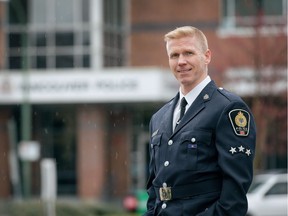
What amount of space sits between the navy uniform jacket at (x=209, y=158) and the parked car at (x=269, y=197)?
64.9 feet

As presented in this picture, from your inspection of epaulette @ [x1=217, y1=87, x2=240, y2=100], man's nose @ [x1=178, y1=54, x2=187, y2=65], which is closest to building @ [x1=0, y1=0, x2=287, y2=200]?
epaulette @ [x1=217, y1=87, x2=240, y2=100]

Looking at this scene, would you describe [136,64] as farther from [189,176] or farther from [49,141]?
[189,176]

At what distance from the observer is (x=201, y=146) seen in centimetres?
499

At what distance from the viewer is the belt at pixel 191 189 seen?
500 cm

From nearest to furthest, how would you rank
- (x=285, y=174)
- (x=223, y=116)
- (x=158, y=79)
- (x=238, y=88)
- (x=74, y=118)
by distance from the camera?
(x=223, y=116) < (x=285, y=174) < (x=238, y=88) < (x=158, y=79) < (x=74, y=118)

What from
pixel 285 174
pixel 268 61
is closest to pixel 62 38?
pixel 268 61

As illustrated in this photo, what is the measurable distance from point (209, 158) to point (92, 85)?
3156 cm

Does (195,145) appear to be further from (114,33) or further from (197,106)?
(114,33)

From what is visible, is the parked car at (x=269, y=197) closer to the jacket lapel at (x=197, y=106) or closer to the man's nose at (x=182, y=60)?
the jacket lapel at (x=197, y=106)

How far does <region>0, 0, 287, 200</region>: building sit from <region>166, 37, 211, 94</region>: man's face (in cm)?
2823

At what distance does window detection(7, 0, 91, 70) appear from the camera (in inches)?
1453

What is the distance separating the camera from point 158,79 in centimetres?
3603

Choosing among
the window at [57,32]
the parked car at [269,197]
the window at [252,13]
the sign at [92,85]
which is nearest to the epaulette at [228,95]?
the parked car at [269,197]

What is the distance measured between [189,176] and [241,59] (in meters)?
28.3
